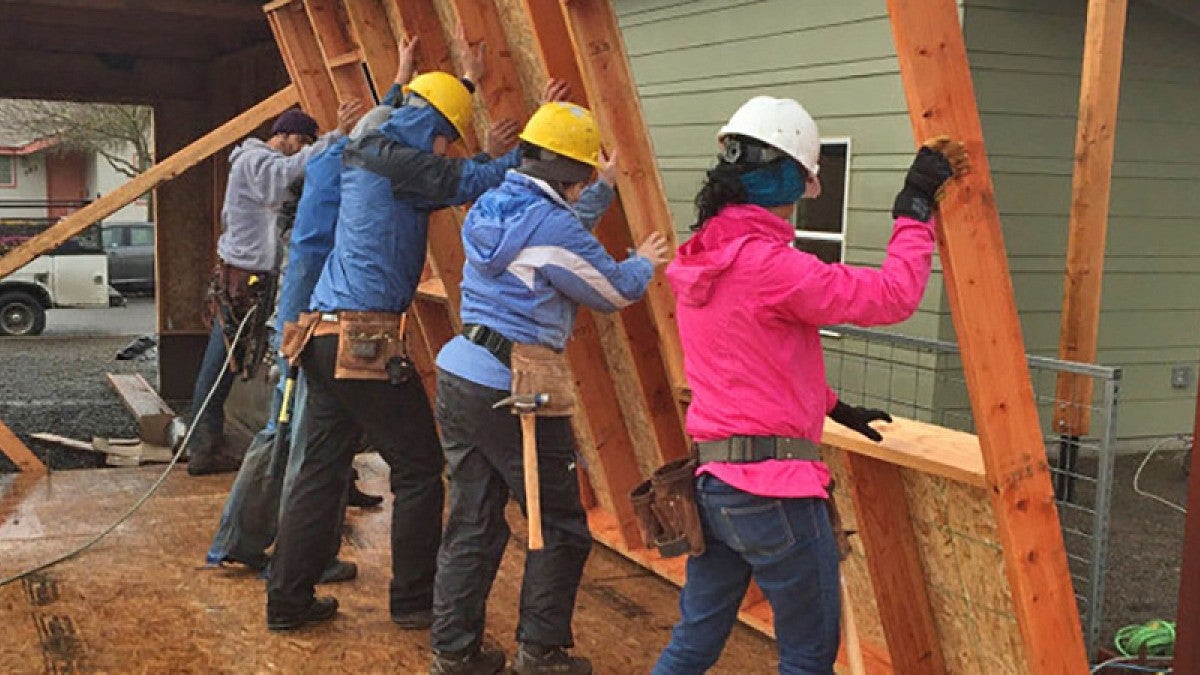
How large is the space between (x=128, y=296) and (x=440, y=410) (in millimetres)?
19701

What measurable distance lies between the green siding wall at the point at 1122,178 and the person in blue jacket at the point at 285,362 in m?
3.51

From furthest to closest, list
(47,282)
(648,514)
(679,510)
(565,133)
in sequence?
(47,282) < (565,133) < (648,514) < (679,510)

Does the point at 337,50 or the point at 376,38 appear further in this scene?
the point at 337,50

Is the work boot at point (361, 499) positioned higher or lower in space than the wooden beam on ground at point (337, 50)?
lower

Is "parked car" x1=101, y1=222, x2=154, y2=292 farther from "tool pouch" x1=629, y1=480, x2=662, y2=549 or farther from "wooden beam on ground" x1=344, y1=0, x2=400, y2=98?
"tool pouch" x1=629, y1=480, x2=662, y2=549

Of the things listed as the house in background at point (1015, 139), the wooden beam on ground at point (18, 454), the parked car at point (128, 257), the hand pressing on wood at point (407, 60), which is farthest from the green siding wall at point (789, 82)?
the parked car at point (128, 257)

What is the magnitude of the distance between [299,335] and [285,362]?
1.81 feet

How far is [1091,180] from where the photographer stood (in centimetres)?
588

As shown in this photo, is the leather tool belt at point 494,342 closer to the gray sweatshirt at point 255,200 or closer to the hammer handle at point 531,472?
the hammer handle at point 531,472

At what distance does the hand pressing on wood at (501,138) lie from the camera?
4355mm

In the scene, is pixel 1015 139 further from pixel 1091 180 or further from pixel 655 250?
pixel 655 250

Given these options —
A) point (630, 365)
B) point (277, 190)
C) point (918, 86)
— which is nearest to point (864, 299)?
point (918, 86)

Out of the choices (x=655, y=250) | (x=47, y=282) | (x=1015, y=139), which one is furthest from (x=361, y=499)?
(x=47, y=282)

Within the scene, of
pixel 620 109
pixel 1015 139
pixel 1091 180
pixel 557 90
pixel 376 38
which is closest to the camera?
pixel 620 109
